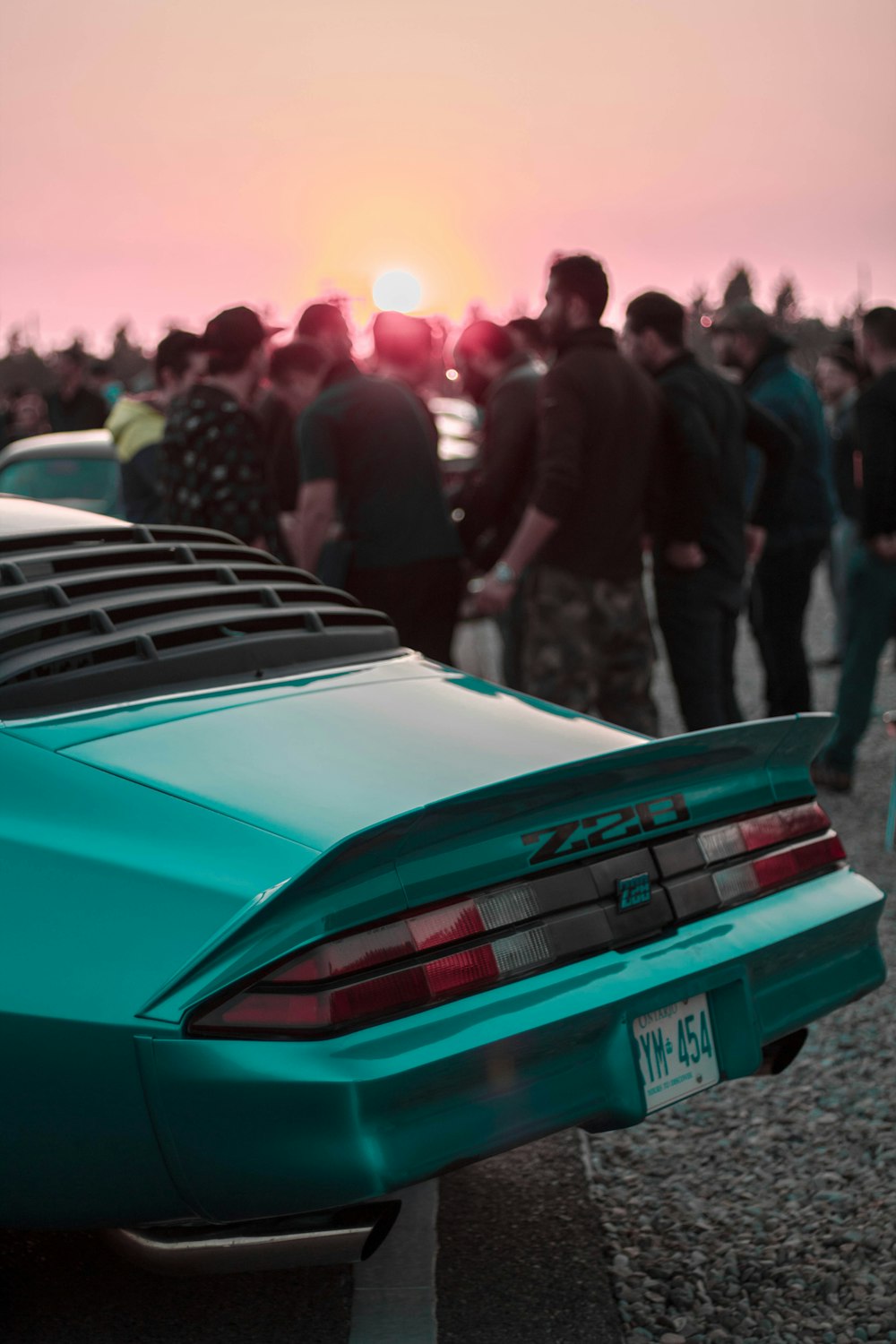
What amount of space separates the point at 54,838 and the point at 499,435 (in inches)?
156

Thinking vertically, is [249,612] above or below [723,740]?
above

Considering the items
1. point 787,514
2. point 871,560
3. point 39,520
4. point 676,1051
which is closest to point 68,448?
point 787,514

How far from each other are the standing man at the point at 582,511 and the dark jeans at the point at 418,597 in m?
0.31

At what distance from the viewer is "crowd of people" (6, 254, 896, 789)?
5211 millimetres

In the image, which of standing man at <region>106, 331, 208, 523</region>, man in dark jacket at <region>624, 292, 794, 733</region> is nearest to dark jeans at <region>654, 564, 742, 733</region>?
man in dark jacket at <region>624, 292, 794, 733</region>

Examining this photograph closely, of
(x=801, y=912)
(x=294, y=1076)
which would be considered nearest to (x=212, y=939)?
(x=294, y=1076)

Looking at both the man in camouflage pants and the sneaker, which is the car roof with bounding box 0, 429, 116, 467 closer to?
the man in camouflage pants

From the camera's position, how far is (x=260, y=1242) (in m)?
2.29

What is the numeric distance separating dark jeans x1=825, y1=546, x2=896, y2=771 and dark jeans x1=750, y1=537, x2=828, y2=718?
30 cm

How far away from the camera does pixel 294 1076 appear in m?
2.11

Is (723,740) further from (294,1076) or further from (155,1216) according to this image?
(155,1216)

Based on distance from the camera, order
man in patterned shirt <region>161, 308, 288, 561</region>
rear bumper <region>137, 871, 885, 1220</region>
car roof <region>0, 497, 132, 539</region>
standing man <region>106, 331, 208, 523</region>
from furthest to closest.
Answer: standing man <region>106, 331, 208, 523</region> < man in patterned shirt <region>161, 308, 288, 561</region> < car roof <region>0, 497, 132, 539</region> < rear bumper <region>137, 871, 885, 1220</region>

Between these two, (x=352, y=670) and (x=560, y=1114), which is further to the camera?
(x=352, y=670)

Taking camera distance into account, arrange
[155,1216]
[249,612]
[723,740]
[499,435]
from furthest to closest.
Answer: [499,435]
[249,612]
[723,740]
[155,1216]
